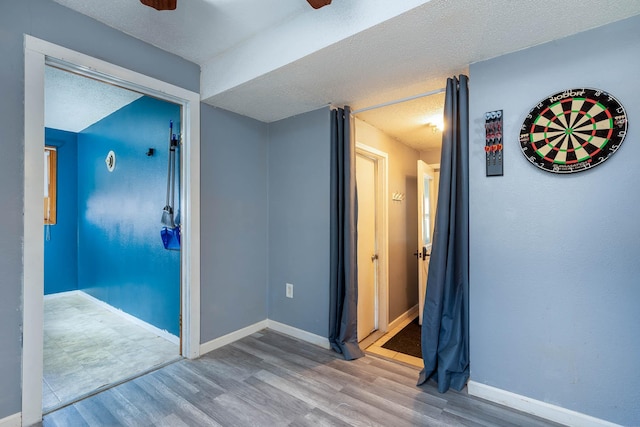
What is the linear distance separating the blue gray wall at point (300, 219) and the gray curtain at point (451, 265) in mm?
977

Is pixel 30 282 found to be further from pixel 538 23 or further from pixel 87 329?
pixel 538 23

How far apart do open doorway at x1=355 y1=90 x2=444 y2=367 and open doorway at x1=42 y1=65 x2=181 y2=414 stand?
1.92m

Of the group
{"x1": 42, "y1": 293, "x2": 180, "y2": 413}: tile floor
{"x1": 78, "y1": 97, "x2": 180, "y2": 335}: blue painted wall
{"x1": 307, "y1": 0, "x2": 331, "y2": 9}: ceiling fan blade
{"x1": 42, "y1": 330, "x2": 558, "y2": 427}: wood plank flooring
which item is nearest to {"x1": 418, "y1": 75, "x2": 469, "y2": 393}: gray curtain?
{"x1": 42, "y1": 330, "x2": 558, "y2": 427}: wood plank flooring

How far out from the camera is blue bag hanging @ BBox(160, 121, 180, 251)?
8.66 ft

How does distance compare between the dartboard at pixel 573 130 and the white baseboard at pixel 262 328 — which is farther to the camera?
the white baseboard at pixel 262 328

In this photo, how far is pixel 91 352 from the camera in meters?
2.60

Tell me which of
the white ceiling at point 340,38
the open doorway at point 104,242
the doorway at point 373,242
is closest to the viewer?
the white ceiling at point 340,38

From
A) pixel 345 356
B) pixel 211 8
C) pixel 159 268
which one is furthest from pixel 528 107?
pixel 159 268

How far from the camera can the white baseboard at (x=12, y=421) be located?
5.13 ft

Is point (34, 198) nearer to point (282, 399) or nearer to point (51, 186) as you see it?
point (282, 399)

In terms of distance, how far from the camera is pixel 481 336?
1884 mm

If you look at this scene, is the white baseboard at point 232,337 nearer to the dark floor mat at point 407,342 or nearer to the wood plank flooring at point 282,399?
the wood plank flooring at point 282,399

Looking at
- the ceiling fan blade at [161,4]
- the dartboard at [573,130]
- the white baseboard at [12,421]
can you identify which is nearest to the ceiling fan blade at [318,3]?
the ceiling fan blade at [161,4]

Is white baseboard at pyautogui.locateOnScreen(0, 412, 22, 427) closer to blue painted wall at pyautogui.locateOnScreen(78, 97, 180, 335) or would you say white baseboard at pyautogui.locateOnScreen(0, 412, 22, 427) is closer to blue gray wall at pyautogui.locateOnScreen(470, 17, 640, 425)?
blue painted wall at pyautogui.locateOnScreen(78, 97, 180, 335)
